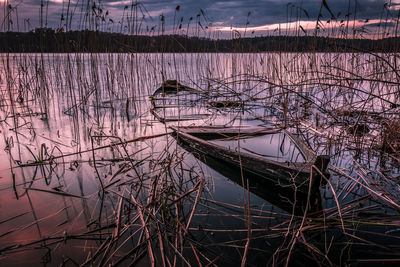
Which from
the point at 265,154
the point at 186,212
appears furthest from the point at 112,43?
the point at 186,212

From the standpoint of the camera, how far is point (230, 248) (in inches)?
62.6

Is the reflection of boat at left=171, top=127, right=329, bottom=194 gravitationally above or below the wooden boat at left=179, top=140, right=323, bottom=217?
above

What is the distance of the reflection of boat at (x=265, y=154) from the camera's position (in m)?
1.98

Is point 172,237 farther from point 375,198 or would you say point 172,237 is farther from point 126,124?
point 126,124

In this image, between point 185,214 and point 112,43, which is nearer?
point 185,214

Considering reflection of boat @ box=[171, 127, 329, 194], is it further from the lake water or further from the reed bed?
the reed bed

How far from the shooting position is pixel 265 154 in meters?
2.93

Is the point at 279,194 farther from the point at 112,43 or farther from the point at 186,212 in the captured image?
the point at 112,43

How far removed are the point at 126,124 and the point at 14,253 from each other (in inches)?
128

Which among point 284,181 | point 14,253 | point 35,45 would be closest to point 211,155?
point 284,181

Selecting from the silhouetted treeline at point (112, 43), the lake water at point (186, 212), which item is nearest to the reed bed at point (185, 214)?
the lake water at point (186, 212)

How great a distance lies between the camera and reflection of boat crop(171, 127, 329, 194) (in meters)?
1.98

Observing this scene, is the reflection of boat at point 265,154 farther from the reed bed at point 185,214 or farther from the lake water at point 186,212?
the reed bed at point 185,214

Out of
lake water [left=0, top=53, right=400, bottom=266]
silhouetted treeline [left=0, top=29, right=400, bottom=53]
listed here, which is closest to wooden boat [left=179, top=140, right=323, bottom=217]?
lake water [left=0, top=53, right=400, bottom=266]
